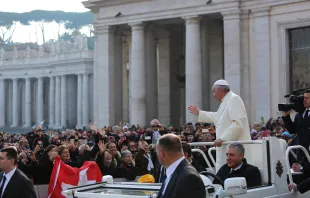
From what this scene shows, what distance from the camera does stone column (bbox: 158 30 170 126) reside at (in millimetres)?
39625

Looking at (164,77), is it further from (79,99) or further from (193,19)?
(79,99)

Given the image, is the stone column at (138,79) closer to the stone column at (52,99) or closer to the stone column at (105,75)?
the stone column at (105,75)

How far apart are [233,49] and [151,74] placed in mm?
7176

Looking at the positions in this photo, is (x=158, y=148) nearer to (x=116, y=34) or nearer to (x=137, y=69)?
(x=137, y=69)

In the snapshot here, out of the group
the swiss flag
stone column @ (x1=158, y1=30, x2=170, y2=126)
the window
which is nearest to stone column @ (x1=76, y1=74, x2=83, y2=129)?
stone column @ (x1=158, y1=30, x2=170, y2=126)

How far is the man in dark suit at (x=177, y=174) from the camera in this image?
224 inches

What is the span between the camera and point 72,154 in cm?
1594

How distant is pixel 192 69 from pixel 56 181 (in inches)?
884

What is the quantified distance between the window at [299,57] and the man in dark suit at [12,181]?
2470 cm

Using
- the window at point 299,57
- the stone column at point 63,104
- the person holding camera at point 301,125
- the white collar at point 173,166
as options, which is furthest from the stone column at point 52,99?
the white collar at point 173,166

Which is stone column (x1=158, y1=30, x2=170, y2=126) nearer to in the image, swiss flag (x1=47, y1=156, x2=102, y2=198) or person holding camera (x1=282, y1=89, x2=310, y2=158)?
swiss flag (x1=47, y1=156, x2=102, y2=198)

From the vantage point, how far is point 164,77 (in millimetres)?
40125

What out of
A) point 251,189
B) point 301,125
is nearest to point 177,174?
point 251,189

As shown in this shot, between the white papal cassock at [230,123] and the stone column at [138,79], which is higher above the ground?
the stone column at [138,79]
